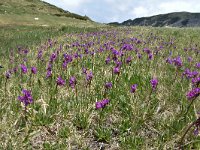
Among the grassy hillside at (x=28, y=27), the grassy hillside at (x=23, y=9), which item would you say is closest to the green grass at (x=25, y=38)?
the grassy hillside at (x=28, y=27)

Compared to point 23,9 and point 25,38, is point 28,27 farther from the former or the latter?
point 23,9

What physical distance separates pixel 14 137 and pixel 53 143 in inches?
21.8

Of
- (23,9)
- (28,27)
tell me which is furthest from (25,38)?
(23,9)

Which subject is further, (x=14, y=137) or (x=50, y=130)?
(x=50, y=130)

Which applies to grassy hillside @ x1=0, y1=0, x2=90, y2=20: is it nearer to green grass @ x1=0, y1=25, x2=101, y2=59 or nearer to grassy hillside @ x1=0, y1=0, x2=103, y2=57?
grassy hillside @ x1=0, y1=0, x2=103, y2=57

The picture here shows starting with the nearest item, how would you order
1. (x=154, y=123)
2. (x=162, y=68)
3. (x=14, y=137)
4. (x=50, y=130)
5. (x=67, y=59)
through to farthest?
(x=14, y=137), (x=50, y=130), (x=154, y=123), (x=67, y=59), (x=162, y=68)

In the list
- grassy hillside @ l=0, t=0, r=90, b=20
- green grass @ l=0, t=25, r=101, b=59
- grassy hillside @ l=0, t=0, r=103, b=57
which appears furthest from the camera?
grassy hillside @ l=0, t=0, r=90, b=20

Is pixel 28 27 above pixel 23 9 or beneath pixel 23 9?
beneath

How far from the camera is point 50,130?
449 centimetres

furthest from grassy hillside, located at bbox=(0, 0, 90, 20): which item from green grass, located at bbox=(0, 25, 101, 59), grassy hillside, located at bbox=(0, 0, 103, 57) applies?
green grass, located at bbox=(0, 25, 101, 59)

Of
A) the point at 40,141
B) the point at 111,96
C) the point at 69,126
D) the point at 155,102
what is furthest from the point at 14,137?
the point at 155,102

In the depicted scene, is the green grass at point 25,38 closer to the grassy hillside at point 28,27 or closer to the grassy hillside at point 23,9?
the grassy hillside at point 28,27

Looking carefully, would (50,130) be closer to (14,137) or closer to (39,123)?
(39,123)

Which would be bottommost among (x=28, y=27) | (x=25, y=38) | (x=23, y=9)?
(x=25, y=38)
